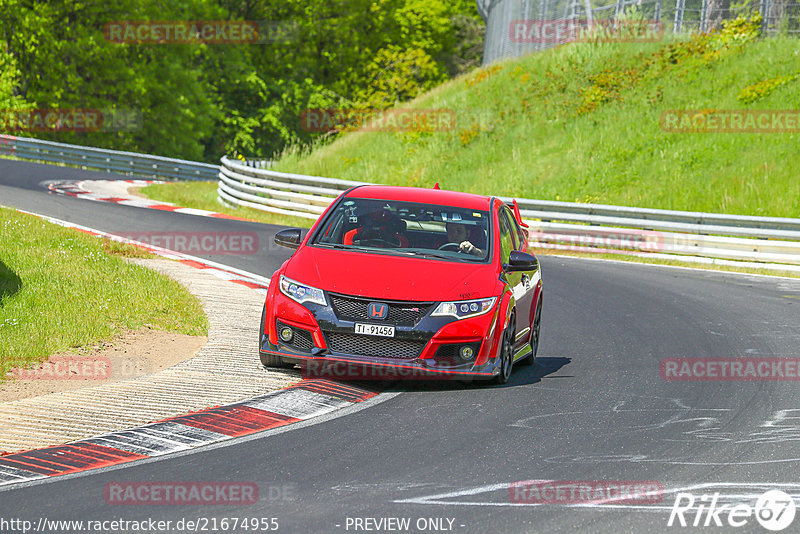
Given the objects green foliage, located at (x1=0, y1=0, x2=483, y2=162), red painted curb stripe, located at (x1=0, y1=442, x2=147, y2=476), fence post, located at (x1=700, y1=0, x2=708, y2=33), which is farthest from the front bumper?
green foliage, located at (x1=0, y1=0, x2=483, y2=162)

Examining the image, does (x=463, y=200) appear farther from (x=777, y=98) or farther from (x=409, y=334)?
(x=777, y=98)

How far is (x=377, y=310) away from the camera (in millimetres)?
8602

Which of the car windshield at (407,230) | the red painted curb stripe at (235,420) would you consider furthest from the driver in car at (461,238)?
the red painted curb stripe at (235,420)

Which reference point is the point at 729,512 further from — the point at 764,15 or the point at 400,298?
the point at 764,15

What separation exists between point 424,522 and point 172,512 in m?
1.27

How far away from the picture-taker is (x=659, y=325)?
43.3 feet

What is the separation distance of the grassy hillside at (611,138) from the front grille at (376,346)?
723 inches

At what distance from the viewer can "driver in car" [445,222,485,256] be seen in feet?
32.0

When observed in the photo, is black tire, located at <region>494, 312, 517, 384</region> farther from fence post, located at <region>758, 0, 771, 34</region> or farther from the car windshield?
fence post, located at <region>758, 0, 771, 34</region>

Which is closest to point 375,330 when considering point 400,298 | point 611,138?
point 400,298

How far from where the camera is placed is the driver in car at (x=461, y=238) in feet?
32.0

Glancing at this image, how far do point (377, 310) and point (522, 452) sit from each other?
1949 mm

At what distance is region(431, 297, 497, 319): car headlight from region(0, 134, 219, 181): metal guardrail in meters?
33.4

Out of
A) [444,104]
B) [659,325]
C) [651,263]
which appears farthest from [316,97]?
[659,325]
